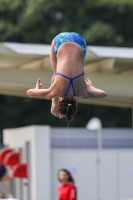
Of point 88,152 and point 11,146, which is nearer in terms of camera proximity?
point 88,152

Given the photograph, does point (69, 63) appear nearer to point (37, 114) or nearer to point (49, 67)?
point (49, 67)

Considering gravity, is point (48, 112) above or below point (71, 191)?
above

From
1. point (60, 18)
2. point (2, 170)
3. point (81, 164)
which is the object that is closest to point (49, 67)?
point (81, 164)

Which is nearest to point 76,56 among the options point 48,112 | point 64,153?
point 64,153

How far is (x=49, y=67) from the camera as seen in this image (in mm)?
12695

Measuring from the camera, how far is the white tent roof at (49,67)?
1216 cm

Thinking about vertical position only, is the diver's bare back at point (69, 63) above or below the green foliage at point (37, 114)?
below

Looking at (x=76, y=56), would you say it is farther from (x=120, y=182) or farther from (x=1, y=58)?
(x=120, y=182)

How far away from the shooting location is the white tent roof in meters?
12.2

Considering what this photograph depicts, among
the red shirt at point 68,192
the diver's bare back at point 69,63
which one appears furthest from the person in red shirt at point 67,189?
the diver's bare back at point 69,63

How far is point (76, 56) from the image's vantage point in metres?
7.07

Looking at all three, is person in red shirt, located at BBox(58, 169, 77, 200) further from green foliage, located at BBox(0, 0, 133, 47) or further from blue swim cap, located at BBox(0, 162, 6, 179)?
green foliage, located at BBox(0, 0, 133, 47)

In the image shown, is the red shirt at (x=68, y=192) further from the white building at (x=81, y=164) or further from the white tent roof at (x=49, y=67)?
the white building at (x=81, y=164)

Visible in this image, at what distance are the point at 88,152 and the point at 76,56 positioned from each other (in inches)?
367
